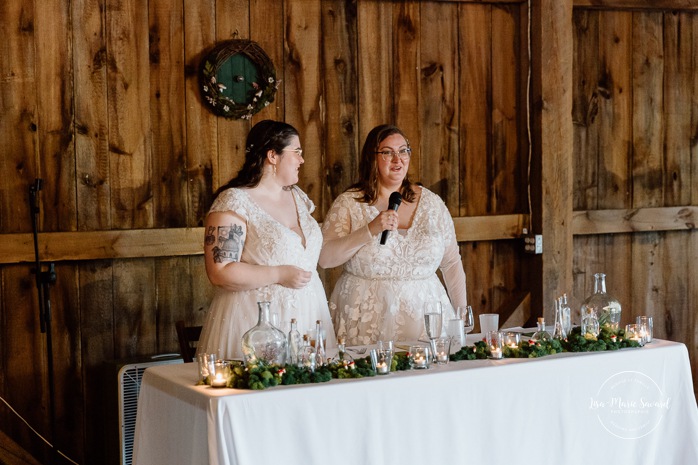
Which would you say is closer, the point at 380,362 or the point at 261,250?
the point at 380,362

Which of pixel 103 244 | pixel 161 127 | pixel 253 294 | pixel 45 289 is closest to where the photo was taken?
pixel 253 294

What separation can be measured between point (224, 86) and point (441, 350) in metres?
2.25

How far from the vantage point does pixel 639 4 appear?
5.61 metres

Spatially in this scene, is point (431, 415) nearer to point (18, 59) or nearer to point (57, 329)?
point (57, 329)

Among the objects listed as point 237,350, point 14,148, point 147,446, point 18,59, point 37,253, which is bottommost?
point 147,446

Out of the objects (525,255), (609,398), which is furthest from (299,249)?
(525,255)

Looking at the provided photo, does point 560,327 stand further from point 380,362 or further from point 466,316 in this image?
point 380,362

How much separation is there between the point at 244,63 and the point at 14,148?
121cm

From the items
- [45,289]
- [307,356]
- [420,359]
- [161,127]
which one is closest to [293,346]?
[307,356]

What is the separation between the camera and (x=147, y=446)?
9.61 feet

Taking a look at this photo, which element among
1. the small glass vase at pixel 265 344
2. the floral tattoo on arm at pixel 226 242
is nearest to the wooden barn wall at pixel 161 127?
the floral tattoo on arm at pixel 226 242

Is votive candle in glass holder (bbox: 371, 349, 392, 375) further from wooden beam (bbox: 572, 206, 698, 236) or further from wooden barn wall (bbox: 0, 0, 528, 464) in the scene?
wooden beam (bbox: 572, 206, 698, 236)

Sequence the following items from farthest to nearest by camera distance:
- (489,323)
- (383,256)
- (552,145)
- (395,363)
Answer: (552,145) < (383,256) < (489,323) < (395,363)

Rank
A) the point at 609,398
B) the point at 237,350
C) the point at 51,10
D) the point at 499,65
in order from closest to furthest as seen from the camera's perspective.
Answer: the point at 609,398, the point at 237,350, the point at 51,10, the point at 499,65
